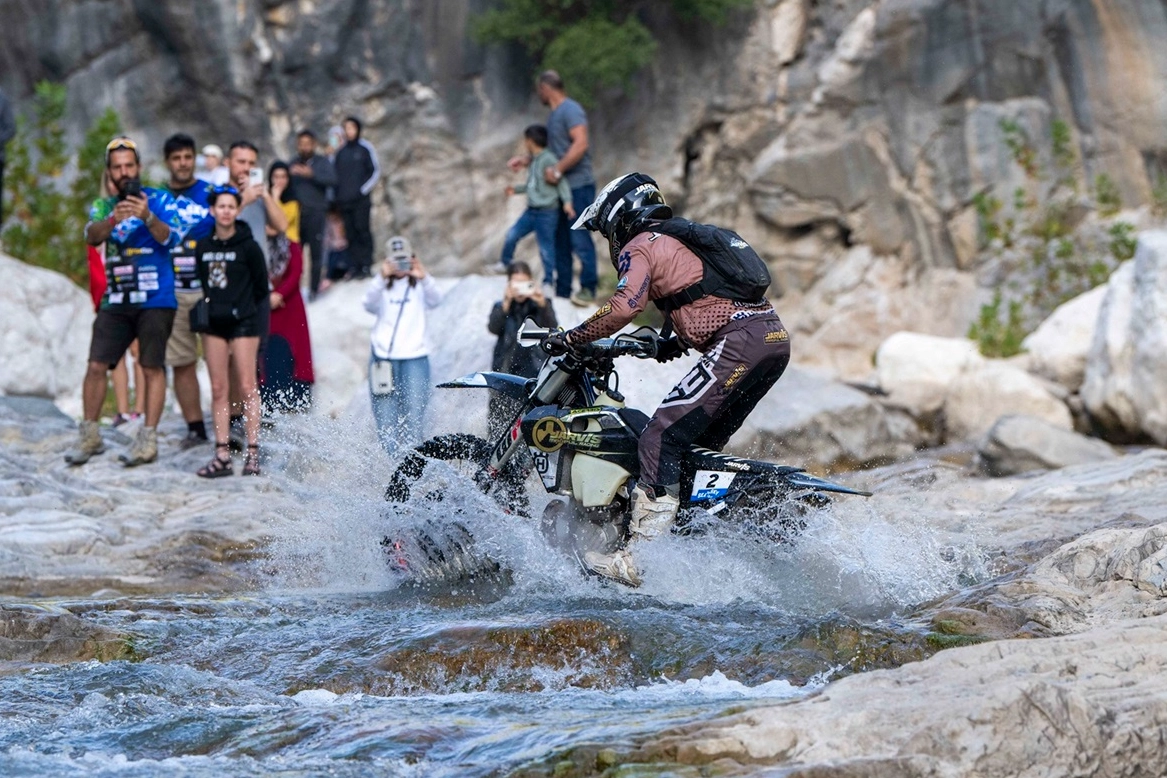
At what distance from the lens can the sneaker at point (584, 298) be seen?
1219 centimetres

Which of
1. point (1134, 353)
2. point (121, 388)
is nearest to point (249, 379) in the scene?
point (121, 388)

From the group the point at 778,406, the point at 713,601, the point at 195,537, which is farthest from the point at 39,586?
the point at 778,406

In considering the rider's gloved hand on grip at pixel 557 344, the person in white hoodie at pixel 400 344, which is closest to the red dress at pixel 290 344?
the person in white hoodie at pixel 400 344

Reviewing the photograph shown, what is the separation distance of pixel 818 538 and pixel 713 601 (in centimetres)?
55

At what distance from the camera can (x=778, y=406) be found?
13.7 m

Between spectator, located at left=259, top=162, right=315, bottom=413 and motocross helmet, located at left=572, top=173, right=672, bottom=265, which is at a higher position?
motocross helmet, located at left=572, top=173, right=672, bottom=265

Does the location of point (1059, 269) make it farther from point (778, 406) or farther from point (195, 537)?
point (195, 537)

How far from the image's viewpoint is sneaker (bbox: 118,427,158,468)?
1041cm

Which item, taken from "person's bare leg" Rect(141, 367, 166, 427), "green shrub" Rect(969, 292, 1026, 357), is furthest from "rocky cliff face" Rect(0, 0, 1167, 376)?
"person's bare leg" Rect(141, 367, 166, 427)

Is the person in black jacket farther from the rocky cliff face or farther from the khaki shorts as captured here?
the rocky cliff face

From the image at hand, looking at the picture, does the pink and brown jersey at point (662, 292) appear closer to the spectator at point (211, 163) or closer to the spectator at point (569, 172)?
the spectator at point (569, 172)

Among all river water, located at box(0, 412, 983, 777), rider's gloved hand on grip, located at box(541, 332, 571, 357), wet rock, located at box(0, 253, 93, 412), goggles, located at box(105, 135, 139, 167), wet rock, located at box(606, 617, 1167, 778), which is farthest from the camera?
wet rock, located at box(0, 253, 93, 412)

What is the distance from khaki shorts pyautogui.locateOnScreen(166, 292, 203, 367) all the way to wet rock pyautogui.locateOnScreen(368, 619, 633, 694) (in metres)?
5.53

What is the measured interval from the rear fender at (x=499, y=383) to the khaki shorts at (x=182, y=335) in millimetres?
3996
